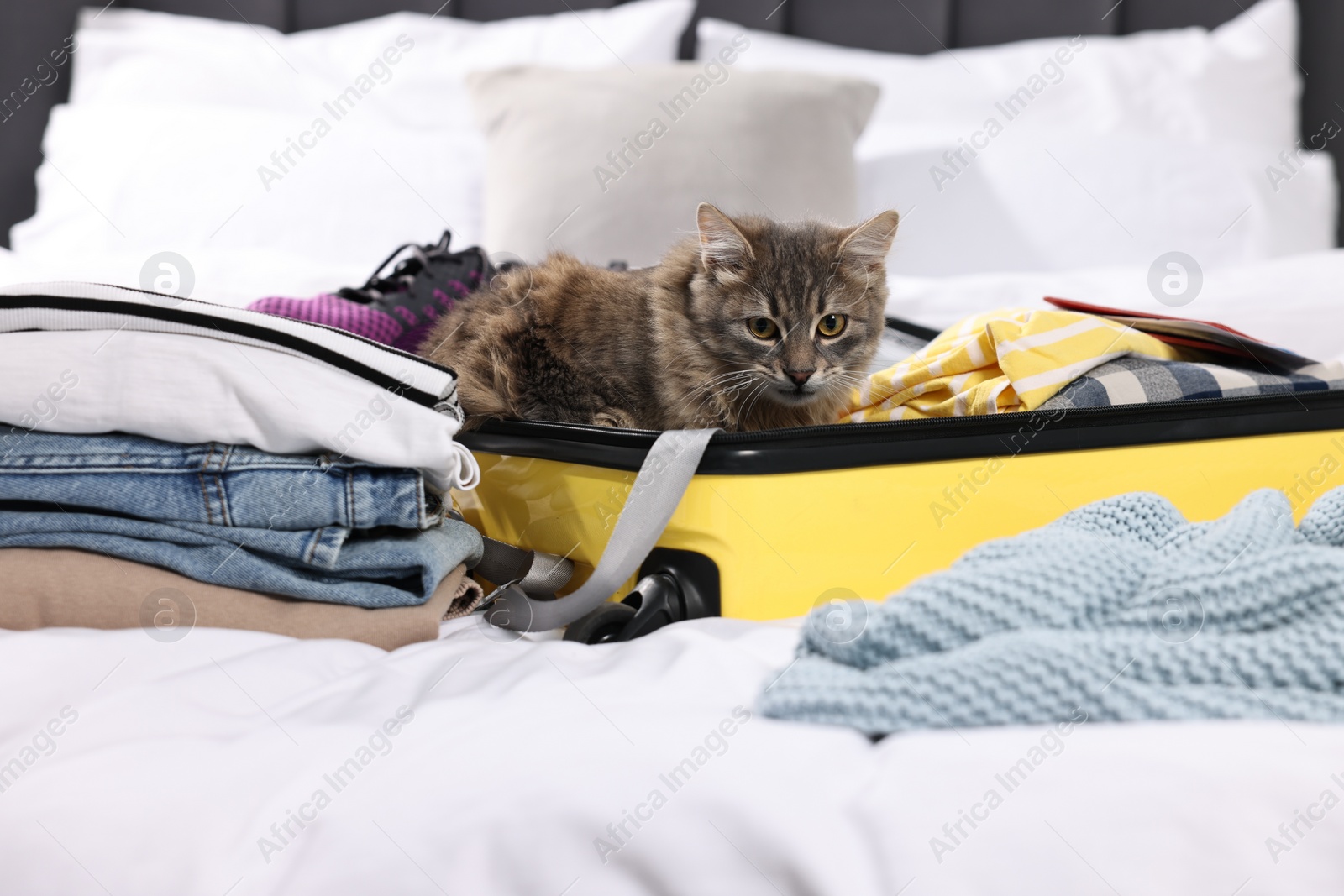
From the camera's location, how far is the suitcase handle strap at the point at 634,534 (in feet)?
2.49

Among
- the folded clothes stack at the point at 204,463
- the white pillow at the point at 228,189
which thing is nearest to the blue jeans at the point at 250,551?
the folded clothes stack at the point at 204,463

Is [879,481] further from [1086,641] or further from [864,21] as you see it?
[864,21]

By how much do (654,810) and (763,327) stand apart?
2.25 ft

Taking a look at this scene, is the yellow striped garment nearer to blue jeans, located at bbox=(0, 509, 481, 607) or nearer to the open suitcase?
the open suitcase

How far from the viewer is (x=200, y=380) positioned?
697 millimetres

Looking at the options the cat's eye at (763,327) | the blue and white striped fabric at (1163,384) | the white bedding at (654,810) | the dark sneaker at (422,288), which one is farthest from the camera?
the dark sneaker at (422,288)

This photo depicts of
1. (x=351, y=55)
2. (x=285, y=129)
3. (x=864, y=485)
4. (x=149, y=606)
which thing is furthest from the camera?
(x=351, y=55)

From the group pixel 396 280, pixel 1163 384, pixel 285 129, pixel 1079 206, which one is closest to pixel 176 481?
pixel 396 280

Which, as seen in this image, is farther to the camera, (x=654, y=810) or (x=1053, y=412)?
(x=1053, y=412)

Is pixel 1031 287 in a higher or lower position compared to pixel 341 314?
higher

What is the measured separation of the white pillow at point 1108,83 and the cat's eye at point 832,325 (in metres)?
1.28

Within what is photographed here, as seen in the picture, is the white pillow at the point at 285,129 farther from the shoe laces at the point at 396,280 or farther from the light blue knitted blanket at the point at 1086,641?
the light blue knitted blanket at the point at 1086,641

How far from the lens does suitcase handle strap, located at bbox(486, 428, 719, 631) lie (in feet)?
2.49

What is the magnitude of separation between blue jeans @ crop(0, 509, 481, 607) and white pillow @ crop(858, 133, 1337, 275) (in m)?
1.58
